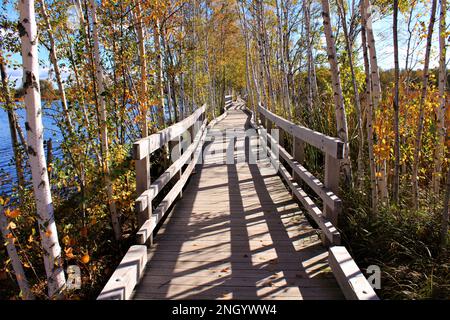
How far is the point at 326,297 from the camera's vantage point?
2.51m

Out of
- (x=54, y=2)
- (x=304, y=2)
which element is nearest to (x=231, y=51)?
(x=304, y=2)

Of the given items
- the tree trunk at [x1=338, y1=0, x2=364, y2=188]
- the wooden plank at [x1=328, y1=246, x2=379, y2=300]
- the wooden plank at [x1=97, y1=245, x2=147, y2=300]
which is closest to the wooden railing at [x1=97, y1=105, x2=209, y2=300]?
the wooden plank at [x1=97, y1=245, x2=147, y2=300]

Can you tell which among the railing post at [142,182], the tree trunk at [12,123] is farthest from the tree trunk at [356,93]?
the tree trunk at [12,123]

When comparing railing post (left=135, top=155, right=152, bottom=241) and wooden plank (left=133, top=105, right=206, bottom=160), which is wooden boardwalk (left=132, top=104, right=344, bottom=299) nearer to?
railing post (left=135, top=155, right=152, bottom=241)

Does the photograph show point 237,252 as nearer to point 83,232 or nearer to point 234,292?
→ point 234,292

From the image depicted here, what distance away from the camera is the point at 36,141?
93.7 inches

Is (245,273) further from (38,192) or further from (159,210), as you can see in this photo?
(38,192)

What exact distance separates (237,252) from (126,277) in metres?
A: 1.20

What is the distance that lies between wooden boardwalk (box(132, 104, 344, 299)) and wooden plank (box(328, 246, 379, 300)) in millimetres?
116

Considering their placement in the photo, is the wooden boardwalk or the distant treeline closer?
the wooden boardwalk

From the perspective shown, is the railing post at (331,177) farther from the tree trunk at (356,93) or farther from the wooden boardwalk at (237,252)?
the tree trunk at (356,93)

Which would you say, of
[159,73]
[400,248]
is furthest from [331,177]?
[159,73]

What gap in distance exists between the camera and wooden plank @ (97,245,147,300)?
7.53 feet

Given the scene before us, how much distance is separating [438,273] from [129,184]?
3523 millimetres
